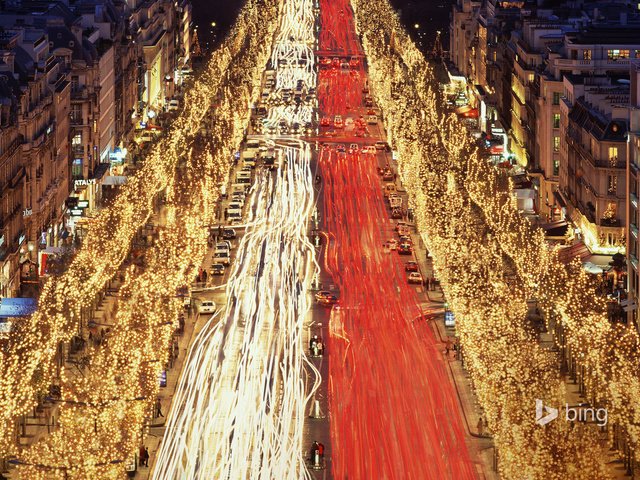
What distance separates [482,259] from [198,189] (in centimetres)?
3865

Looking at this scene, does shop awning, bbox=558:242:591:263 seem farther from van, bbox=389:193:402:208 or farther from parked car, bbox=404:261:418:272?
van, bbox=389:193:402:208

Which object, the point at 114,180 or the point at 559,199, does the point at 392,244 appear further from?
the point at 114,180

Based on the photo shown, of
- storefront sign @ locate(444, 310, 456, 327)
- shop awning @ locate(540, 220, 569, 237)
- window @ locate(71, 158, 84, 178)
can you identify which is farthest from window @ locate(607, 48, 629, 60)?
window @ locate(71, 158, 84, 178)

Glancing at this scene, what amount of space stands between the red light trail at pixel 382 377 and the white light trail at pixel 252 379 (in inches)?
81.0

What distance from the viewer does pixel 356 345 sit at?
4395 inches

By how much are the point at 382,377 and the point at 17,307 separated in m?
21.7

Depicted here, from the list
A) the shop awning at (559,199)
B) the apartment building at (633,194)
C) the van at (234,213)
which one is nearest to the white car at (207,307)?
the apartment building at (633,194)

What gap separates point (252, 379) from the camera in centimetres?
10294

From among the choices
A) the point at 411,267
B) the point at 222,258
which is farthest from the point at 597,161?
the point at 222,258

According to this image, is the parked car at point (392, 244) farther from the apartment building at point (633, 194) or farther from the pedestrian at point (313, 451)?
the pedestrian at point (313, 451)

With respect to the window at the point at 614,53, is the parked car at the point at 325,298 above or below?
below

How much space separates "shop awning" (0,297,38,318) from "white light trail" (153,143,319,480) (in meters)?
9.68

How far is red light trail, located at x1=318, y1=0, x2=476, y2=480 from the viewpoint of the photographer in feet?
290

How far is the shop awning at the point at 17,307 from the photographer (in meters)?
107
